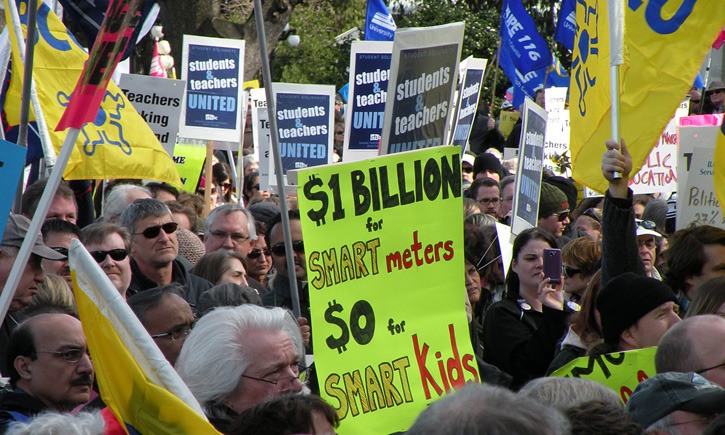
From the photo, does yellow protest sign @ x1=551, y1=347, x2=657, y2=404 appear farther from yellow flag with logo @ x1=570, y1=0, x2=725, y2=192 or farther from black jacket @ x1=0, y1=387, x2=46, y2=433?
black jacket @ x1=0, y1=387, x2=46, y2=433

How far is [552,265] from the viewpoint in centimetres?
574

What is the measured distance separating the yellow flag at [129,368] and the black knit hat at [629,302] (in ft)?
7.11

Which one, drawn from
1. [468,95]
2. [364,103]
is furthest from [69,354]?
[468,95]

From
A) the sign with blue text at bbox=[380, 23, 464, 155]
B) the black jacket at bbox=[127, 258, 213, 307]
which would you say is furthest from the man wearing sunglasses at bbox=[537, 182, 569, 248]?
the sign with blue text at bbox=[380, 23, 464, 155]

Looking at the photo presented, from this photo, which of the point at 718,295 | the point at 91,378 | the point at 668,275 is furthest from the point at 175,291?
the point at 668,275

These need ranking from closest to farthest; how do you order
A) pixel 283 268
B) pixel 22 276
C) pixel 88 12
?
pixel 22 276, pixel 283 268, pixel 88 12

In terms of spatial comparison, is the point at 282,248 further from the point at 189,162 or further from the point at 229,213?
the point at 189,162

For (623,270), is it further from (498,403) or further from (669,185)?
(669,185)

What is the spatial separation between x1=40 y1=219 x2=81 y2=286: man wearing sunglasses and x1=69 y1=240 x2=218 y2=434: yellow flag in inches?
110

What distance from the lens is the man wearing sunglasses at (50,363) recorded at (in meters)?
4.00

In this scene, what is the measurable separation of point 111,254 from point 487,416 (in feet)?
13.8

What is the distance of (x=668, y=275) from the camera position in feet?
18.6

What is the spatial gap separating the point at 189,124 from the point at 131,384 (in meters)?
8.57

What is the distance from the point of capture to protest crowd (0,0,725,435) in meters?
2.93
